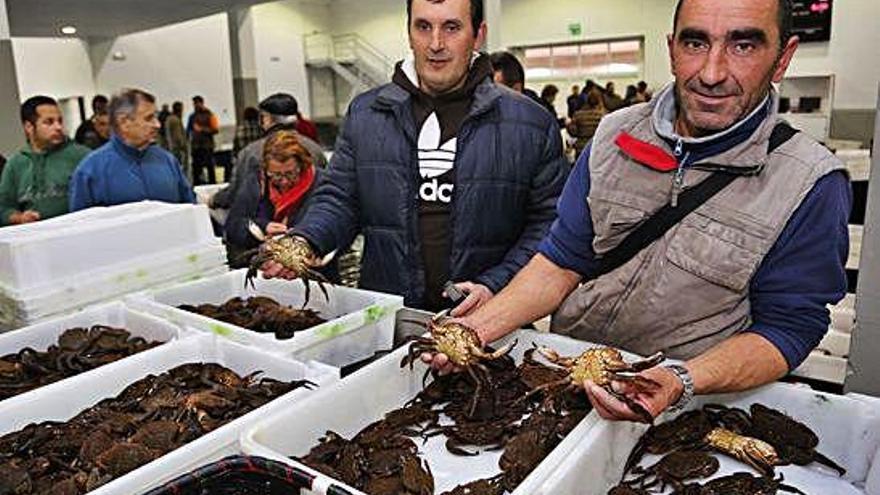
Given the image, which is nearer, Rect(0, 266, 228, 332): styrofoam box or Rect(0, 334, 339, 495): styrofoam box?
Rect(0, 334, 339, 495): styrofoam box

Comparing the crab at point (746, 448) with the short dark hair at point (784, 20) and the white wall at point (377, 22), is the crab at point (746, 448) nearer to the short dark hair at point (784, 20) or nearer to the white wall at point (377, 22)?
the short dark hair at point (784, 20)

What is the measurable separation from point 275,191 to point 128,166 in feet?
2.53

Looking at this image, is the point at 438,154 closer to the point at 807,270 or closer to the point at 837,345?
the point at 807,270

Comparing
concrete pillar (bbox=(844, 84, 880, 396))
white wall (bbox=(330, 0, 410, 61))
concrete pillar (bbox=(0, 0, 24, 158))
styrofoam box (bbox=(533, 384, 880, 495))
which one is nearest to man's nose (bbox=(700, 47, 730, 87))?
concrete pillar (bbox=(844, 84, 880, 396))

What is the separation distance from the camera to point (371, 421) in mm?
1389

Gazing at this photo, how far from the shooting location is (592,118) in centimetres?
615

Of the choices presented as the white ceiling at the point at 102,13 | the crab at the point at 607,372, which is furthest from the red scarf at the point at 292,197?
the white ceiling at the point at 102,13

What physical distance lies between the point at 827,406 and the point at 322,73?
19621 millimetres

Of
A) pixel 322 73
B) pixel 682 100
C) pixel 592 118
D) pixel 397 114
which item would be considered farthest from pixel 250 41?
pixel 682 100

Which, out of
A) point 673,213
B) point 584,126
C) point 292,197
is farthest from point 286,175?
point 584,126

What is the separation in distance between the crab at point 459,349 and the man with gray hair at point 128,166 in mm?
2469

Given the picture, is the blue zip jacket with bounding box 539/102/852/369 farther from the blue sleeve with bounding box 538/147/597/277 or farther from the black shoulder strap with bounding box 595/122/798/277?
the blue sleeve with bounding box 538/147/597/277

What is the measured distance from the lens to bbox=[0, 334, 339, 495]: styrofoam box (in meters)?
1.09

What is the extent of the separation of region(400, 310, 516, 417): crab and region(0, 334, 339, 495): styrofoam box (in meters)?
0.18
